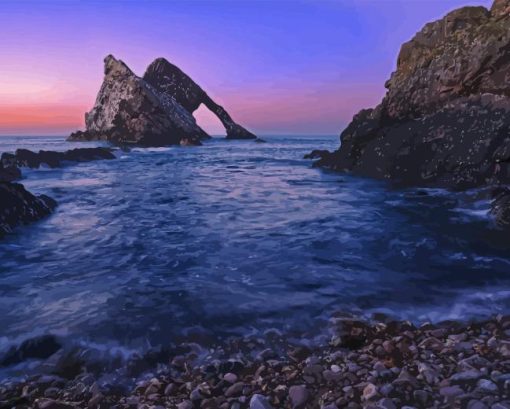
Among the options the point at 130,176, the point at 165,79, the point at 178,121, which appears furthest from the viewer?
the point at 165,79

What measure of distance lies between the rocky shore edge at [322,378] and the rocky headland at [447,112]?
13750 millimetres

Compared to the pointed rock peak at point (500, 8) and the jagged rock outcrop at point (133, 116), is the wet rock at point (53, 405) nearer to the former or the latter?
the pointed rock peak at point (500, 8)

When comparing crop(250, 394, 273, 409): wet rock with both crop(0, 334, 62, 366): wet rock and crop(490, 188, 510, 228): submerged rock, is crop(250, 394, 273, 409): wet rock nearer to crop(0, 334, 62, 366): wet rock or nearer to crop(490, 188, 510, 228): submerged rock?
crop(0, 334, 62, 366): wet rock

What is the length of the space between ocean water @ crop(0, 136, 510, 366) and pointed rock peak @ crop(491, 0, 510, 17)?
1308 centimetres

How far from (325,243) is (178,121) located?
3028 inches

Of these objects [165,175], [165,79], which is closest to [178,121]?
[165,79]

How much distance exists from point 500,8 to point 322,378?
2616 cm

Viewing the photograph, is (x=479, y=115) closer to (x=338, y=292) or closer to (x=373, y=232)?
→ (x=373, y=232)

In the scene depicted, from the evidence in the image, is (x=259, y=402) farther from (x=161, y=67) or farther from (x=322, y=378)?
(x=161, y=67)

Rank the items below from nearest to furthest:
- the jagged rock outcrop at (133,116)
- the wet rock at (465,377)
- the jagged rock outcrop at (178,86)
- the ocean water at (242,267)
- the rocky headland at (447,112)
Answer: the wet rock at (465,377) → the ocean water at (242,267) → the rocky headland at (447,112) → the jagged rock outcrop at (133,116) → the jagged rock outcrop at (178,86)

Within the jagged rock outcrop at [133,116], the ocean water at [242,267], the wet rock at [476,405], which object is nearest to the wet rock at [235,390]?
the ocean water at [242,267]

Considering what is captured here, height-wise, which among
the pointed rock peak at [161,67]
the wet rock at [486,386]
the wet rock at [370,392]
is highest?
the pointed rock peak at [161,67]

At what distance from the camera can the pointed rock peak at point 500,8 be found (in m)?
21.4

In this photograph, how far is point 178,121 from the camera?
82.3m
